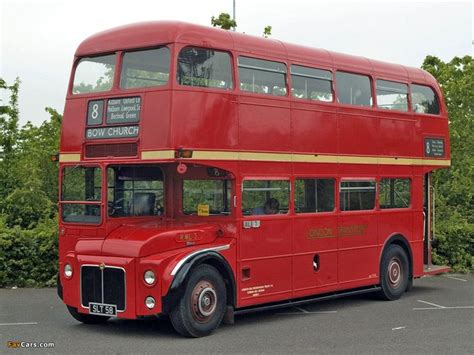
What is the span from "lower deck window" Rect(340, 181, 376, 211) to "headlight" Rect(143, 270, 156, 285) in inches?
168

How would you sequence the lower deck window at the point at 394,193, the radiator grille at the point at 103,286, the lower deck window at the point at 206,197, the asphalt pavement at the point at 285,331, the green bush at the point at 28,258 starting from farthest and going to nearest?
the green bush at the point at 28,258
the lower deck window at the point at 394,193
the lower deck window at the point at 206,197
the radiator grille at the point at 103,286
the asphalt pavement at the point at 285,331

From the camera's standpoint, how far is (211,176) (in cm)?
1176

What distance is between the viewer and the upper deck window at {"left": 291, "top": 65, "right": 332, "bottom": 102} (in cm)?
1260

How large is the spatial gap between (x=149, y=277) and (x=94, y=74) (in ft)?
10.4

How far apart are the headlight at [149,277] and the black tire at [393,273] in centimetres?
527

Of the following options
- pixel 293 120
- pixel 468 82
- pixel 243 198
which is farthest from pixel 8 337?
pixel 468 82

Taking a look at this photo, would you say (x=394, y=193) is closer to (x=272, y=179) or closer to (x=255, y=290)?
(x=272, y=179)

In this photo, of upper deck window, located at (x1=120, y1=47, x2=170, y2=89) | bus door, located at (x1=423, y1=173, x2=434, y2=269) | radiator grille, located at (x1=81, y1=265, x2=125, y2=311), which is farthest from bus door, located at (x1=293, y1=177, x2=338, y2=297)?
bus door, located at (x1=423, y1=173, x2=434, y2=269)

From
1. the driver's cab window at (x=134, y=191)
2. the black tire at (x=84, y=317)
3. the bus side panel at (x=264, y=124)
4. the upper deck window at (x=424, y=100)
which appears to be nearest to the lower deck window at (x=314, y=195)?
the bus side panel at (x=264, y=124)

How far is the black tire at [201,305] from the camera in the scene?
10414 millimetres

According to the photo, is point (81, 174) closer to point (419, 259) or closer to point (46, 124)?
point (419, 259)

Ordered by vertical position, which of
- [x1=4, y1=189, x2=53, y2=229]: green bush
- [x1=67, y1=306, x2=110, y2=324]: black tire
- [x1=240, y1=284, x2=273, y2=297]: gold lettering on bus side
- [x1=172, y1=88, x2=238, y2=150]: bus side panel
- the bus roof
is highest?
the bus roof

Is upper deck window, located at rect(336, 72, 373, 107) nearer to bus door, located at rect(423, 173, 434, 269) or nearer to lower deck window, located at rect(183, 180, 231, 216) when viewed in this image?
bus door, located at rect(423, 173, 434, 269)

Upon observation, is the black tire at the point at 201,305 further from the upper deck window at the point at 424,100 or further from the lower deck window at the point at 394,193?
the upper deck window at the point at 424,100
